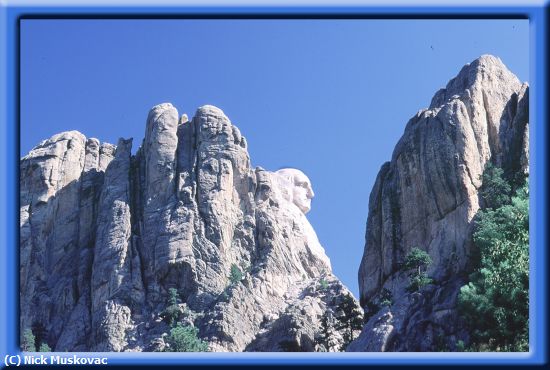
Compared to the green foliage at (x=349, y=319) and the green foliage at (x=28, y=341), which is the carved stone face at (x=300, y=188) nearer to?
the green foliage at (x=349, y=319)

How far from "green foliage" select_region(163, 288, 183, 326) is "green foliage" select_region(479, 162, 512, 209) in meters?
19.2

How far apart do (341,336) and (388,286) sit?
3.76 m

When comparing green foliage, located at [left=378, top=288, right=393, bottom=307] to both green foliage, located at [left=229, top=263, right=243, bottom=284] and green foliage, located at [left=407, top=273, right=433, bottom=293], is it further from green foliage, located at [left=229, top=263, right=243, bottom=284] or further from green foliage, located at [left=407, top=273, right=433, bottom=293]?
green foliage, located at [left=229, top=263, right=243, bottom=284]

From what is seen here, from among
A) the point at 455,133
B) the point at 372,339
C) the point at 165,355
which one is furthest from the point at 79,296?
the point at 165,355

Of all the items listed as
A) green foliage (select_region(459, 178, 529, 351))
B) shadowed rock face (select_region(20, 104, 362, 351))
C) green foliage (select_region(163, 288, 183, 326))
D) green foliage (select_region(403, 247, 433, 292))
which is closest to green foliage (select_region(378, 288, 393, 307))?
green foliage (select_region(403, 247, 433, 292))

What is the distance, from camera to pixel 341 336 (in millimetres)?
54406

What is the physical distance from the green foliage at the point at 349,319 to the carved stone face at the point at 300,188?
2838cm

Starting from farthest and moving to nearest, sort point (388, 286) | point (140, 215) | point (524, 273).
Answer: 1. point (140, 215)
2. point (388, 286)
3. point (524, 273)

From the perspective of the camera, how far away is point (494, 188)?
51000mm

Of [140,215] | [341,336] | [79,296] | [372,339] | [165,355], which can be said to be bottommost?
[165,355]

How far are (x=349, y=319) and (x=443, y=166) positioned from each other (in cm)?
953

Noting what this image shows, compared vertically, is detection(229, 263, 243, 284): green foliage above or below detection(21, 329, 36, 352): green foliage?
above

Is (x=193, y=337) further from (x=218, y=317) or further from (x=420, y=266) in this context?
(x=420, y=266)

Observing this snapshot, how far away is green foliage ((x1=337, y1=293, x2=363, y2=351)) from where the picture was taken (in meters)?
52.6
